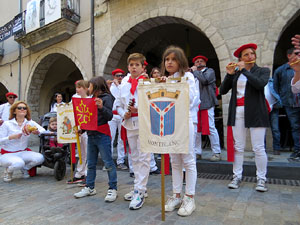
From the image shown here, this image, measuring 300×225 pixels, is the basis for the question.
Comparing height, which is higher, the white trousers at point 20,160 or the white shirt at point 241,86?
the white shirt at point 241,86

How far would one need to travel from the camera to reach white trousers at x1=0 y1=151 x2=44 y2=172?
161 inches

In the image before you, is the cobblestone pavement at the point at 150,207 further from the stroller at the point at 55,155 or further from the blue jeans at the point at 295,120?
the blue jeans at the point at 295,120

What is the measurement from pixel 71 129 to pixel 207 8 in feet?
14.7

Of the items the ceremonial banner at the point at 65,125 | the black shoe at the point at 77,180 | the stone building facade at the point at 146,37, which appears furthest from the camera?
the stone building facade at the point at 146,37

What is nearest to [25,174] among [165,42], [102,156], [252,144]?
[102,156]

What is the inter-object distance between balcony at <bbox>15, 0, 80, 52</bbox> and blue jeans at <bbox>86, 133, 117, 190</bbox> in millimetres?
6759

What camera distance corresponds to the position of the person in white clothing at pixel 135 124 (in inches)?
104

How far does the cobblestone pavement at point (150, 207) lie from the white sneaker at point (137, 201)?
67 millimetres

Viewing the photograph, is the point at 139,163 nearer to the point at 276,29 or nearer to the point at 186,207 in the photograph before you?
the point at 186,207

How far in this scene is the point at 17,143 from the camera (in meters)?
4.42

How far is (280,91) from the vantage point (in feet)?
15.5

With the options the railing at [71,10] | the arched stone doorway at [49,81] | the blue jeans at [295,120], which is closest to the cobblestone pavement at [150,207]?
the blue jeans at [295,120]

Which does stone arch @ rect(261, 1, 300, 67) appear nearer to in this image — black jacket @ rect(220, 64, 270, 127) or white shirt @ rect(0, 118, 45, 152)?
black jacket @ rect(220, 64, 270, 127)

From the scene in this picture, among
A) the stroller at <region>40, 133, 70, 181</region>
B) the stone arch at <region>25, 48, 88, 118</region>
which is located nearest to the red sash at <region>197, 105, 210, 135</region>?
the stroller at <region>40, 133, 70, 181</region>
